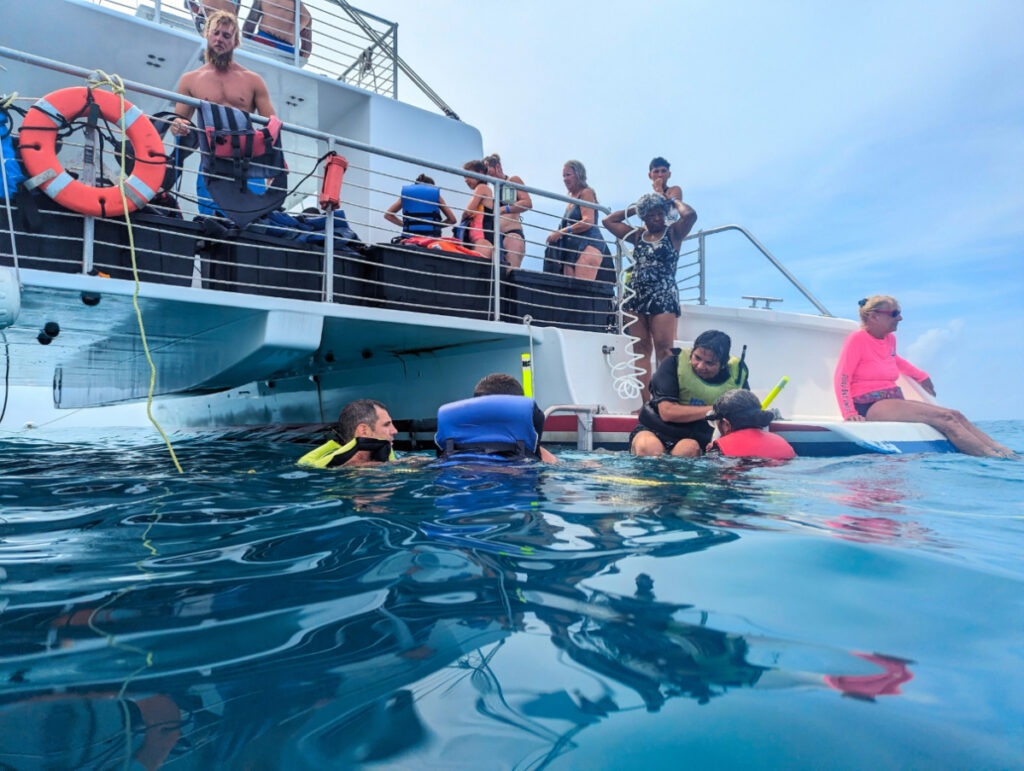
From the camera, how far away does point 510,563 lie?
1.48m

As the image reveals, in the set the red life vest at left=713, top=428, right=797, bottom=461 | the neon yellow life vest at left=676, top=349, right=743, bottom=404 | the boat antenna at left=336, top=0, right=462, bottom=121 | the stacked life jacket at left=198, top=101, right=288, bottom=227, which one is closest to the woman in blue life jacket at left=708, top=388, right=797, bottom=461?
the red life vest at left=713, top=428, right=797, bottom=461

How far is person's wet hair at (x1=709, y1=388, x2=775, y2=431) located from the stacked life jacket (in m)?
3.08

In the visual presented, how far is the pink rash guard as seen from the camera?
5.25 m

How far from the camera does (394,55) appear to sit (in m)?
8.22

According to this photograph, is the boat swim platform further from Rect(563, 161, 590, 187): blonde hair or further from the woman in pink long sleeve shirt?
the woman in pink long sleeve shirt

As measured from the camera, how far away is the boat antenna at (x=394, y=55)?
26.6 feet

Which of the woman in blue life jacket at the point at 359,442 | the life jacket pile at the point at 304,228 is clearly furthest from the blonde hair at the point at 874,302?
the life jacket pile at the point at 304,228

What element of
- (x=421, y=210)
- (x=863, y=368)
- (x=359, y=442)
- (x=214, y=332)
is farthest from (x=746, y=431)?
(x=214, y=332)

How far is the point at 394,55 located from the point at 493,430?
21.7ft

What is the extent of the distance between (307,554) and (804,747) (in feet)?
4.02

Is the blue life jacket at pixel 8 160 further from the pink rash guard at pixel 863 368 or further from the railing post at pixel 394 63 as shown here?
the pink rash guard at pixel 863 368

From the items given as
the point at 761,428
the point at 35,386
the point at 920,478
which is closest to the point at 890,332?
the point at 761,428

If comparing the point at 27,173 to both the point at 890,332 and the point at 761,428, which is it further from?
the point at 890,332

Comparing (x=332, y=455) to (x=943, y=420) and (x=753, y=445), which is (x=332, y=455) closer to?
(x=753, y=445)
